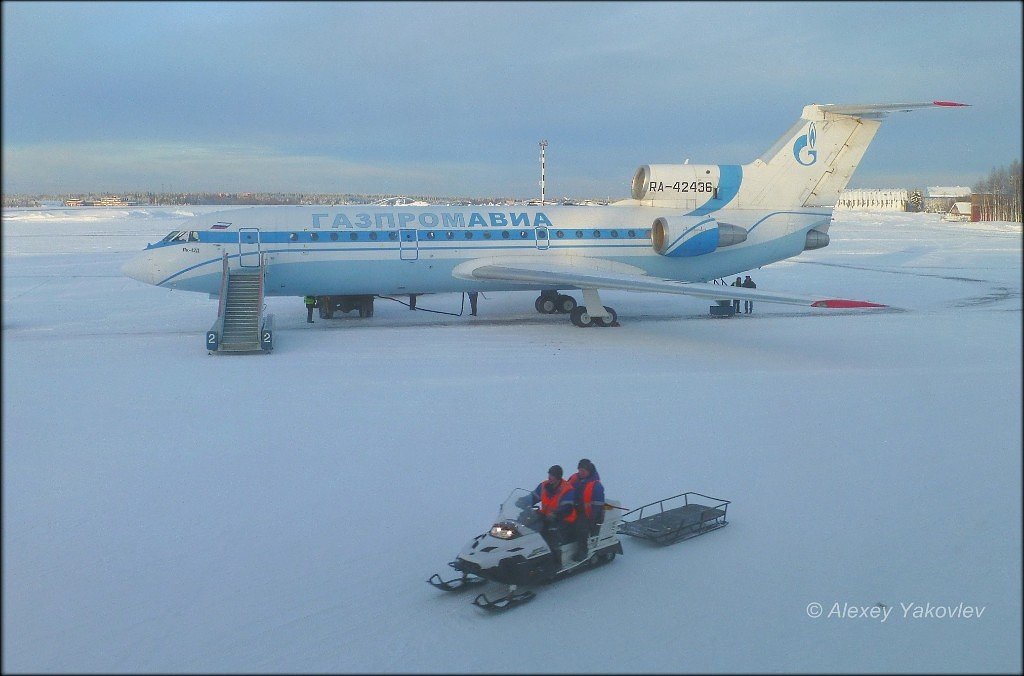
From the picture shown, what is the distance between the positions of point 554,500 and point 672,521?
1.76 m

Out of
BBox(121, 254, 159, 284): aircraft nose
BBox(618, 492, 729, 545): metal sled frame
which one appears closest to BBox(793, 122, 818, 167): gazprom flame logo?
BBox(618, 492, 729, 545): metal sled frame

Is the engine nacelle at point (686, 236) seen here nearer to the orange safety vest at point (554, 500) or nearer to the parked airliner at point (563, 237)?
the parked airliner at point (563, 237)

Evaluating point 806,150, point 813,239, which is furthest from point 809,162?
point 813,239

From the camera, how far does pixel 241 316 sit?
2153cm

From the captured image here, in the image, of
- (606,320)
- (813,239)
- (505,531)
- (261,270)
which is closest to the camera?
(505,531)

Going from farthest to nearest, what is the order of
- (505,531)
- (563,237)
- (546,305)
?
1. (546,305)
2. (563,237)
3. (505,531)

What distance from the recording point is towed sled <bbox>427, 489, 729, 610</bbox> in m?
8.19

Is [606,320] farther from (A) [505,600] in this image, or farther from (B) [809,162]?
(A) [505,600]

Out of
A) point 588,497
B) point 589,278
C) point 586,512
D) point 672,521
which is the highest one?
point 589,278

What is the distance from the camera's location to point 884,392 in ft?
50.0

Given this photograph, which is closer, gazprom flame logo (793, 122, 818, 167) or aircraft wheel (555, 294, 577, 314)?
gazprom flame logo (793, 122, 818, 167)

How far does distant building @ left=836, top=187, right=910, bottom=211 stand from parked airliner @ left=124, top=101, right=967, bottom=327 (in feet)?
401

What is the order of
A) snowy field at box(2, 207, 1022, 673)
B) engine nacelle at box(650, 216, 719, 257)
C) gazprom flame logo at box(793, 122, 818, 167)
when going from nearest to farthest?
snowy field at box(2, 207, 1022, 673)
engine nacelle at box(650, 216, 719, 257)
gazprom flame logo at box(793, 122, 818, 167)

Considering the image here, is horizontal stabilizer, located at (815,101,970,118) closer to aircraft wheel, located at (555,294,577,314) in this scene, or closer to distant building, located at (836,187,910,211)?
aircraft wheel, located at (555,294,577,314)
